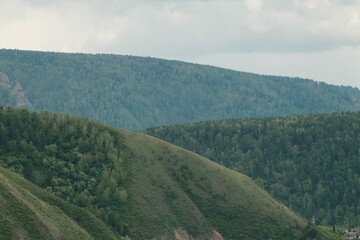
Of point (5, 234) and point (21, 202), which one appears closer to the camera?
point (5, 234)

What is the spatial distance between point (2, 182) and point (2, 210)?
11430 mm

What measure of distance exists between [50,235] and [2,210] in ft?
46.1

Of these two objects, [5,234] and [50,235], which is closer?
[5,234]

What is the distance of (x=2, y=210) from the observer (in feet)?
621

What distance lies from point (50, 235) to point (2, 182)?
60.3 ft

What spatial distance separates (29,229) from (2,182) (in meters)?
15.8

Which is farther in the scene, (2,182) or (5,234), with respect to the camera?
(2,182)

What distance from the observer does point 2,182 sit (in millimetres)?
198750

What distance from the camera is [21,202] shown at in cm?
19625

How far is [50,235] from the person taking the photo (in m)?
196

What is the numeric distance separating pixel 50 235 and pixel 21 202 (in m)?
11.0

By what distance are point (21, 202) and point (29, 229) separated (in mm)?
8672

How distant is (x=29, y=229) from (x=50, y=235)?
22.2 ft
